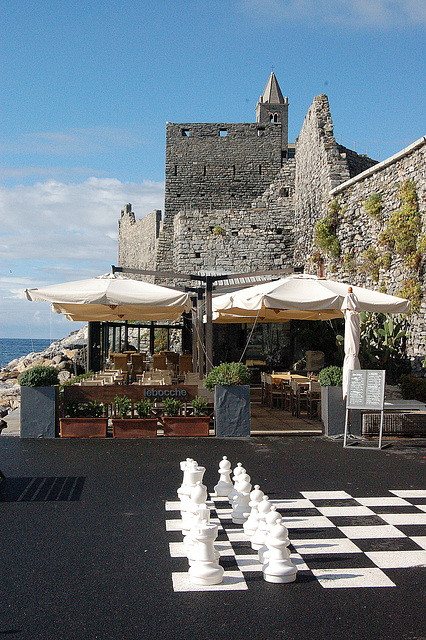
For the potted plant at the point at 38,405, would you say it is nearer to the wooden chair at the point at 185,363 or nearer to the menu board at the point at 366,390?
the menu board at the point at 366,390

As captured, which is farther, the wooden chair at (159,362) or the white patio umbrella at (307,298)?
the wooden chair at (159,362)

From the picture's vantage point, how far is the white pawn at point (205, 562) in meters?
3.64

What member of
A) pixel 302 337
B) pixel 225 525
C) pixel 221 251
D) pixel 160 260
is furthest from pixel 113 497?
pixel 160 260

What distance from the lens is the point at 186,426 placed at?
9219 mm

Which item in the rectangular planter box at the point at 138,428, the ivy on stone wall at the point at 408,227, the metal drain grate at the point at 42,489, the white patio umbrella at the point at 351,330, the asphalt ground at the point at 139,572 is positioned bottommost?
the metal drain grate at the point at 42,489

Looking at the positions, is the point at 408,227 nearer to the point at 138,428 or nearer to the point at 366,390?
the point at 366,390

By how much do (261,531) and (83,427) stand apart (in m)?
5.40

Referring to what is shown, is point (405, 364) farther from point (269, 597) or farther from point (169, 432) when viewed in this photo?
point (269, 597)

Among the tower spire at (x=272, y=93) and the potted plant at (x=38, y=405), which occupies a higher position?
the tower spire at (x=272, y=93)

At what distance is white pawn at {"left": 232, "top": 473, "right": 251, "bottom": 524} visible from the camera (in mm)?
4832

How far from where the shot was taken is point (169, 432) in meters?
9.20

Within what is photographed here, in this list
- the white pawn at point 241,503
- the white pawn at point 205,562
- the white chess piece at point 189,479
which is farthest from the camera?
the white chess piece at point 189,479

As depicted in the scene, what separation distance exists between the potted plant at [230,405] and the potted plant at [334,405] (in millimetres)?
1152

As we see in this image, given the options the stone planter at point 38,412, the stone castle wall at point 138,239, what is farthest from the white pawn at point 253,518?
the stone castle wall at point 138,239
